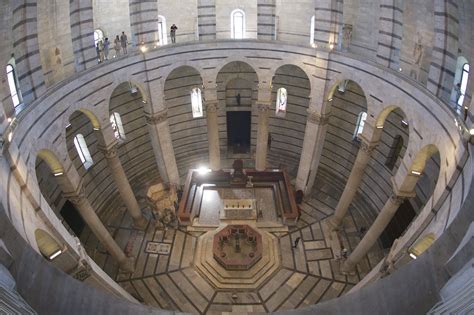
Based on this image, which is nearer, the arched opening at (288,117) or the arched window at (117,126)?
the arched window at (117,126)

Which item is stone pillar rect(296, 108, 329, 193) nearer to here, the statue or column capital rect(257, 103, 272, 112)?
column capital rect(257, 103, 272, 112)

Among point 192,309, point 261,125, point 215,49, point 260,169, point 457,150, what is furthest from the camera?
point 260,169

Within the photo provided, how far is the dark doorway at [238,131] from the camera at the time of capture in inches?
1017

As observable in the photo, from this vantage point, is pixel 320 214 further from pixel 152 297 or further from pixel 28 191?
pixel 28 191

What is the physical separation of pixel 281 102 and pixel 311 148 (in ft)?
15.7

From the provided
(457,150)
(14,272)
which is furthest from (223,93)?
(14,272)

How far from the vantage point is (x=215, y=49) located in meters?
20.0

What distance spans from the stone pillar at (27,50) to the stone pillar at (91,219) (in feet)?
11.6

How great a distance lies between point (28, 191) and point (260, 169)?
14123 millimetres

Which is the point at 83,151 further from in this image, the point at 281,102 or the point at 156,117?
the point at 281,102

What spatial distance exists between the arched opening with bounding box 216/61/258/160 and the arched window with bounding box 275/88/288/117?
1.41 meters

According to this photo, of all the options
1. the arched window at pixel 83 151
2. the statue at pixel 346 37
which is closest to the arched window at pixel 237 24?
the statue at pixel 346 37

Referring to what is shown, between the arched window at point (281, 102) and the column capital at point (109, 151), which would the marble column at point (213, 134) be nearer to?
the arched window at point (281, 102)

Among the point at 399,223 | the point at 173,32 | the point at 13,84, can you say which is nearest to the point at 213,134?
the point at 173,32
